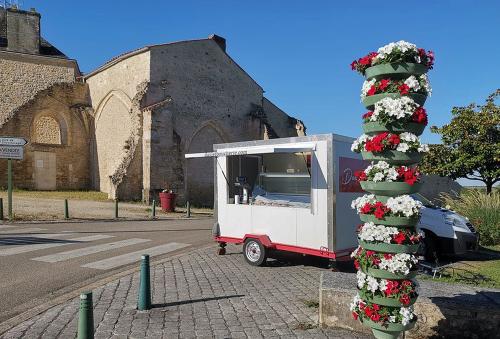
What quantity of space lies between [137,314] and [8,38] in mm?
30137

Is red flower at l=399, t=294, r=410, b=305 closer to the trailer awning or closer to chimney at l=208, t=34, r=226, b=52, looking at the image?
the trailer awning

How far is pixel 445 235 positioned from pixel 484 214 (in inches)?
134

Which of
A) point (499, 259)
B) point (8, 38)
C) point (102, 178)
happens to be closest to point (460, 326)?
point (499, 259)

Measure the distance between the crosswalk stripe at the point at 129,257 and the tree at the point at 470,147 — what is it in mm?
11724

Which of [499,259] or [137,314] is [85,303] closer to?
[137,314]

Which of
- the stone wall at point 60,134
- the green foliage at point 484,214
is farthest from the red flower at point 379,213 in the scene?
the stone wall at point 60,134

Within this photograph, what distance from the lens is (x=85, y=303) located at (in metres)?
3.36

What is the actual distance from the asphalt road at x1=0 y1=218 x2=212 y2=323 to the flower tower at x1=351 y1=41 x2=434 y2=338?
14.1 ft

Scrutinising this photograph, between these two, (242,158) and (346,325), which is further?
(242,158)

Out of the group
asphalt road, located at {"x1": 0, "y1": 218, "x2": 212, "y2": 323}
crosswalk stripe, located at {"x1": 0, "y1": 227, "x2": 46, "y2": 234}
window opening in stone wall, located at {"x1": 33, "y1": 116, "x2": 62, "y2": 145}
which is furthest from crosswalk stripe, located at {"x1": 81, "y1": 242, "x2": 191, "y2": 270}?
window opening in stone wall, located at {"x1": 33, "y1": 116, "x2": 62, "y2": 145}

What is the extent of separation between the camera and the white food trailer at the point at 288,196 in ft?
24.2

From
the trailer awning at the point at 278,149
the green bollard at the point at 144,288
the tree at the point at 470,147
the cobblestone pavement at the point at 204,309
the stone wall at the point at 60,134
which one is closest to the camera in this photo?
the cobblestone pavement at the point at 204,309

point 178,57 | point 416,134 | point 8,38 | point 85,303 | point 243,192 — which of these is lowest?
point 85,303

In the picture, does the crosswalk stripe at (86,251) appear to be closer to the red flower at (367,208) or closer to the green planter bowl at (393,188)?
the red flower at (367,208)
